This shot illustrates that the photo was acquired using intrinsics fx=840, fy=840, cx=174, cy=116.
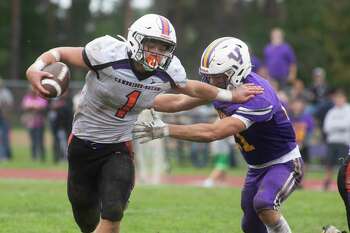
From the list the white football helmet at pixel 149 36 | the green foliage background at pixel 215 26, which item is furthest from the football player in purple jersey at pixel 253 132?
the green foliage background at pixel 215 26

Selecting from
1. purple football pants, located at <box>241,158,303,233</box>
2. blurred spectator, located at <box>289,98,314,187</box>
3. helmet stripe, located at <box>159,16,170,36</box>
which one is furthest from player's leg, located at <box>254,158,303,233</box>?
blurred spectator, located at <box>289,98,314,187</box>

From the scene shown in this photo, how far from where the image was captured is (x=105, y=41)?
6.42m

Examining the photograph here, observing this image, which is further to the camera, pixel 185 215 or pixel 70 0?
pixel 70 0

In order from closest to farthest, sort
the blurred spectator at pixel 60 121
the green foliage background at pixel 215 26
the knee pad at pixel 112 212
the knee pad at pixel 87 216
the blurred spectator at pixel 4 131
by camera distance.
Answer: the knee pad at pixel 112 212 → the knee pad at pixel 87 216 → the blurred spectator at pixel 60 121 → the blurred spectator at pixel 4 131 → the green foliage background at pixel 215 26

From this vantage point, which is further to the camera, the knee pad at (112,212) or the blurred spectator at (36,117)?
the blurred spectator at (36,117)

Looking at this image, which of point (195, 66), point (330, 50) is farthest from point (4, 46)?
point (330, 50)

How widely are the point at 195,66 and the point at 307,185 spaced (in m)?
20.8

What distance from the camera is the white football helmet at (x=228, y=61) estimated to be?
6759mm

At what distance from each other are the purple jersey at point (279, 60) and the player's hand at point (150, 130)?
381 inches

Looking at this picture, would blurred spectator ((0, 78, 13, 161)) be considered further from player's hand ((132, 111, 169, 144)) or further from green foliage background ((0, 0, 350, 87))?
player's hand ((132, 111, 169, 144))

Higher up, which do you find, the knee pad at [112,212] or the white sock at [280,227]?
the knee pad at [112,212]

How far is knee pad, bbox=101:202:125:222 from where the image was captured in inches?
246

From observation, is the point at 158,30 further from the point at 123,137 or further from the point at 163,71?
the point at 123,137

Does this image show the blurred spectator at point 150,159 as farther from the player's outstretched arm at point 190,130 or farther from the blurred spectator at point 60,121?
the player's outstretched arm at point 190,130
